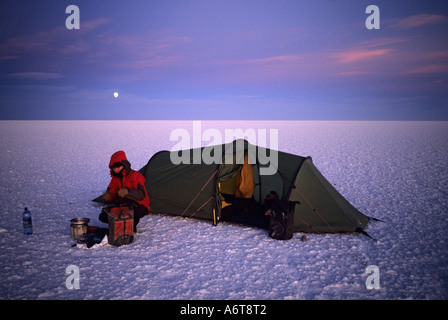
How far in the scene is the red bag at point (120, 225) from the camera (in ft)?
17.5

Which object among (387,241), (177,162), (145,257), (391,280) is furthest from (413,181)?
(145,257)

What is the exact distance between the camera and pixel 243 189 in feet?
25.5

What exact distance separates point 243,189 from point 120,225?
133 inches

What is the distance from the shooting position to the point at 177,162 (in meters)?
7.03

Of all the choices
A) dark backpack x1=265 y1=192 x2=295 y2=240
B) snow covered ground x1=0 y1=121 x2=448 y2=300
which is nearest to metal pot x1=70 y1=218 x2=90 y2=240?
snow covered ground x1=0 y1=121 x2=448 y2=300

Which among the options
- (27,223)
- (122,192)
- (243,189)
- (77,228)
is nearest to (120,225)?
(122,192)

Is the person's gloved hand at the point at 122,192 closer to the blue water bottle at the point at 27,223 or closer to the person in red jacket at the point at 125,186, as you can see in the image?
the person in red jacket at the point at 125,186

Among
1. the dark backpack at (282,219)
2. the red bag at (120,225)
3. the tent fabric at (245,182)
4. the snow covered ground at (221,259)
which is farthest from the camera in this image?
the tent fabric at (245,182)

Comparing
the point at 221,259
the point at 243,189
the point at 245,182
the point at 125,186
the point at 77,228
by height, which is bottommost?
the point at 221,259

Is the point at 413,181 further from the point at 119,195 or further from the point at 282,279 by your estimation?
the point at 119,195

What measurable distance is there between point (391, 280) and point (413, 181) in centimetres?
805

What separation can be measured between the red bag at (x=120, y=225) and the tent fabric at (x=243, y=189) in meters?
1.57

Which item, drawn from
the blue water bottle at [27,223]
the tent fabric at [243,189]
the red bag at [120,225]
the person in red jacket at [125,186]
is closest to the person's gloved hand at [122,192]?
the person in red jacket at [125,186]

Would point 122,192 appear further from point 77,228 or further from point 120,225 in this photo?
point 77,228
